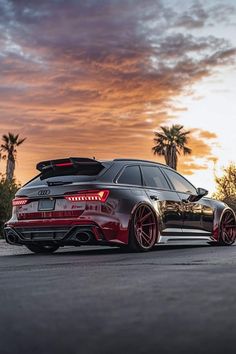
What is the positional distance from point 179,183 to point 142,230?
83.6 inches

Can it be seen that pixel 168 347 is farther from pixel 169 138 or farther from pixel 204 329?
pixel 169 138

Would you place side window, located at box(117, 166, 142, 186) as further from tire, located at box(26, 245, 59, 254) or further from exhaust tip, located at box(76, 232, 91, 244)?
tire, located at box(26, 245, 59, 254)

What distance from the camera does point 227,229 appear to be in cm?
1365

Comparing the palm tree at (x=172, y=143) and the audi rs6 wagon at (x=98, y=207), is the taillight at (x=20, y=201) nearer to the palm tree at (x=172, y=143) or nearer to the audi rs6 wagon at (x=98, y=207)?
the audi rs6 wagon at (x=98, y=207)

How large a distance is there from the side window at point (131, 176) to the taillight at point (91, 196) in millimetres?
526

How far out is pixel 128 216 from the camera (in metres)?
10.5

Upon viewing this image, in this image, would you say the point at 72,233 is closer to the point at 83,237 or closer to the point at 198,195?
the point at 83,237

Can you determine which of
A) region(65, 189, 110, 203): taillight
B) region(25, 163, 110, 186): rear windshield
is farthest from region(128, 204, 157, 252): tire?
region(25, 163, 110, 186): rear windshield

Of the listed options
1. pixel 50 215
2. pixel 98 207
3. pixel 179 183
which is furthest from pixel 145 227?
pixel 179 183

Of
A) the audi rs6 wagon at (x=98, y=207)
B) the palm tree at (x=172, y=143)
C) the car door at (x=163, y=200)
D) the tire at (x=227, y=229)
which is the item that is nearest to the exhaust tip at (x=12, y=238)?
the audi rs6 wagon at (x=98, y=207)

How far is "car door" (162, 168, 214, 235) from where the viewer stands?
12.4m

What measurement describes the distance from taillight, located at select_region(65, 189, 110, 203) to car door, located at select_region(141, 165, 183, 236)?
1.11 meters

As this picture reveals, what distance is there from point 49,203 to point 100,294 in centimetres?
617

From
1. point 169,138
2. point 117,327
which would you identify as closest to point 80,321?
point 117,327
